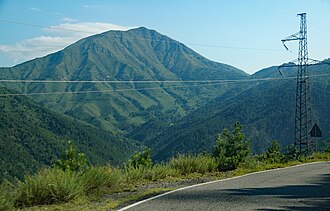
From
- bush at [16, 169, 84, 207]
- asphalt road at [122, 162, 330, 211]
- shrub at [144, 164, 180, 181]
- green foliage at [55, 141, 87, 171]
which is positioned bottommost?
green foliage at [55, 141, 87, 171]

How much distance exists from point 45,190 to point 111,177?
2.27 m

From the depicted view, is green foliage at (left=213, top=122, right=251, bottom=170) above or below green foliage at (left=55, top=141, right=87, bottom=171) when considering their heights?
above

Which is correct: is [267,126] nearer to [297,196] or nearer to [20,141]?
[20,141]

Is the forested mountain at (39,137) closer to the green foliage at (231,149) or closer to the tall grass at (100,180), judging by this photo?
the green foliage at (231,149)

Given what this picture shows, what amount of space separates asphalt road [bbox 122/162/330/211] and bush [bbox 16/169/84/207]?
151 centimetres

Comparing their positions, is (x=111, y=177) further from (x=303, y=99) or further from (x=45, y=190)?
(x=303, y=99)

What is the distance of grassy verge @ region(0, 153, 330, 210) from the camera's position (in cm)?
820

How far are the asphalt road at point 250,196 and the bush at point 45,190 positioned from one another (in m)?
1.51

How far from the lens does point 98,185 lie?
9953 mm

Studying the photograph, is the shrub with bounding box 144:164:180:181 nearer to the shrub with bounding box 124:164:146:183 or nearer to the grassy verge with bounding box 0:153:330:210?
the grassy verge with bounding box 0:153:330:210

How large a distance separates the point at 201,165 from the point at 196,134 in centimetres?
13815

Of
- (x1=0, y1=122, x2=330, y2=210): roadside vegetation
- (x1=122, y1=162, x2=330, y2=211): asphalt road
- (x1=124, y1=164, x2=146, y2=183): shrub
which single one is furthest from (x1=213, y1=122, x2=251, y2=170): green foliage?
(x1=124, y1=164, x2=146, y2=183): shrub

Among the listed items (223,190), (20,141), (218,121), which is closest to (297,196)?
(223,190)

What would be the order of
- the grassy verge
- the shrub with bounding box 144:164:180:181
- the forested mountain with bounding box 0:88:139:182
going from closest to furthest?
the grassy verge < the shrub with bounding box 144:164:180:181 < the forested mountain with bounding box 0:88:139:182
